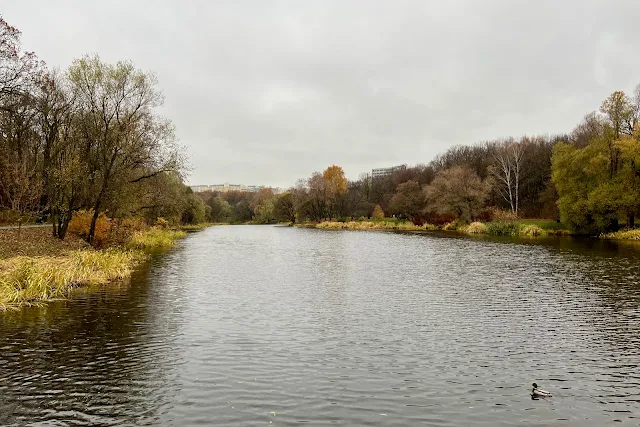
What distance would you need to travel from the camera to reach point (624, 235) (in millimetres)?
50094

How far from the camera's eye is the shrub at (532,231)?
5997cm

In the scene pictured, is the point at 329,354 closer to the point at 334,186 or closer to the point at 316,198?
the point at 334,186

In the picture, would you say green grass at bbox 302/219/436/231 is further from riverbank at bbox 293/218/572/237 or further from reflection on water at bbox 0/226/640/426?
reflection on water at bbox 0/226/640/426

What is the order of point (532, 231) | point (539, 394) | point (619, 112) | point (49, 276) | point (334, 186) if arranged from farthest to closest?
point (334, 186) → point (532, 231) → point (619, 112) → point (49, 276) → point (539, 394)

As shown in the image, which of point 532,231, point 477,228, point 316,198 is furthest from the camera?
point 316,198

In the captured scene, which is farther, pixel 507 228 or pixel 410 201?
pixel 410 201

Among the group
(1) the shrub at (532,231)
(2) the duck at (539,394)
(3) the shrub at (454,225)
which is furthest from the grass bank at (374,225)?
(2) the duck at (539,394)

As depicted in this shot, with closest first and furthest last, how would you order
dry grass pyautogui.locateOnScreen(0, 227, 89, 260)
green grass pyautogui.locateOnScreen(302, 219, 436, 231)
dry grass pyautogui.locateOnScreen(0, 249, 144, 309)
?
1. dry grass pyautogui.locateOnScreen(0, 249, 144, 309)
2. dry grass pyautogui.locateOnScreen(0, 227, 89, 260)
3. green grass pyautogui.locateOnScreen(302, 219, 436, 231)

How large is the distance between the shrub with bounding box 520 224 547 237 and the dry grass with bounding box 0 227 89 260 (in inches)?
2073

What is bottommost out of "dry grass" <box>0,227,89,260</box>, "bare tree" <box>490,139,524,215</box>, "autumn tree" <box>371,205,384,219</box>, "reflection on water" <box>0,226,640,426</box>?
"reflection on water" <box>0,226,640,426</box>

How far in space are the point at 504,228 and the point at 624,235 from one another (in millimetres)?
15849

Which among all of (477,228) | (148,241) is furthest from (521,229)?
(148,241)

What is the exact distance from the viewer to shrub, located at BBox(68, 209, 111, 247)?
35.6 m

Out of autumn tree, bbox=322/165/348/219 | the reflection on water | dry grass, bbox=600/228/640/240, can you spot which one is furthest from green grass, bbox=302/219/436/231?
the reflection on water
